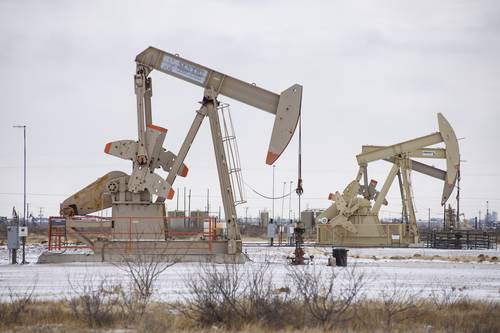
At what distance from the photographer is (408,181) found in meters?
38.6

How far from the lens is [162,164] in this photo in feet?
77.0

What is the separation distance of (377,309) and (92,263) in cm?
1148

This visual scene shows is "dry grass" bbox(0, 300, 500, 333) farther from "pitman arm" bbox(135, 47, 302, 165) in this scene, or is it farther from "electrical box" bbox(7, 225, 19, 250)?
"electrical box" bbox(7, 225, 19, 250)

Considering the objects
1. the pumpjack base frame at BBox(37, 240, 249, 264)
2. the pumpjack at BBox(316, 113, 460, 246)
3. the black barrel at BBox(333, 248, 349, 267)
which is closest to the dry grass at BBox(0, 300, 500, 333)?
the pumpjack base frame at BBox(37, 240, 249, 264)

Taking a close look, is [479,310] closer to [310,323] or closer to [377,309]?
[377,309]

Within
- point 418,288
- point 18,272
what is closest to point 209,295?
point 418,288

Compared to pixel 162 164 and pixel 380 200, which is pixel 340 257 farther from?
pixel 380 200

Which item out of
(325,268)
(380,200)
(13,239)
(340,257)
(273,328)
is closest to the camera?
(273,328)

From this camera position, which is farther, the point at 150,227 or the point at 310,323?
the point at 150,227

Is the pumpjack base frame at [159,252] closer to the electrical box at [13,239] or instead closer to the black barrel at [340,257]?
the electrical box at [13,239]

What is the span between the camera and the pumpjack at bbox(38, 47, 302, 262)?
73.4ft

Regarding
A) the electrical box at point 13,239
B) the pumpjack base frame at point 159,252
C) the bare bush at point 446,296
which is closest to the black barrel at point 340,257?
the pumpjack base frame at point 159,252

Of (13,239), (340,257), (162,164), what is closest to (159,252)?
(162,164)

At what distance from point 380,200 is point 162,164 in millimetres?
18011
